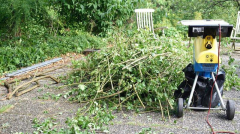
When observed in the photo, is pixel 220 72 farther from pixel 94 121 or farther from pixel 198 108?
pixel 94 121

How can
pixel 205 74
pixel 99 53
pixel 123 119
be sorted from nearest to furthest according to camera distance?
1. pixel 123 119
2. pixel 205 74
3. pixel 99 53

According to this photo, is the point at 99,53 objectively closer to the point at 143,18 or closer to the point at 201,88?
the point at 201,88

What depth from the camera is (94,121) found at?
2.62 m

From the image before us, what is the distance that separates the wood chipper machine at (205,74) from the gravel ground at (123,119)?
4.1 inches

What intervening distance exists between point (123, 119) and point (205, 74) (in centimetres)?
101

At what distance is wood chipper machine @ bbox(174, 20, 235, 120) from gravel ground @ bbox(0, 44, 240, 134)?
0.10 meters

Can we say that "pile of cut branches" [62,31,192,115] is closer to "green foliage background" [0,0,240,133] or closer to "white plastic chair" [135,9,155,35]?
"green foliage background" [0,0,240,133]

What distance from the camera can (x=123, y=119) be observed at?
9.23 ft

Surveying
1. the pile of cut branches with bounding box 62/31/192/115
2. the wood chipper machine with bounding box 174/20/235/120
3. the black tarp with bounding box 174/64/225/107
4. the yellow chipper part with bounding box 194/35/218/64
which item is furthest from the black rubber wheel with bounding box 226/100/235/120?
the pile of cut branches with bounding box 62/31/192/115

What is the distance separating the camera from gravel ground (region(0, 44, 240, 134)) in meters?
2.56

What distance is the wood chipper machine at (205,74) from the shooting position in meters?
2.64

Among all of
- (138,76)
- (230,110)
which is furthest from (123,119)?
(230,110)

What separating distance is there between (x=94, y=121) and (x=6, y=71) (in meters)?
2.75

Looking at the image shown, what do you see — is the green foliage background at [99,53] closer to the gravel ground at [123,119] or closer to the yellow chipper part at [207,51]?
the gravel ground at [123,119]
